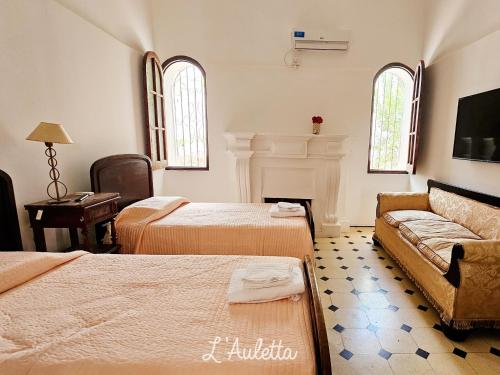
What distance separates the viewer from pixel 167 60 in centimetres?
406

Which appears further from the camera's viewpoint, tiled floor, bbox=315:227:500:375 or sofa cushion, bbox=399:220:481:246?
sofa cushion, bbox=399:220:481:246

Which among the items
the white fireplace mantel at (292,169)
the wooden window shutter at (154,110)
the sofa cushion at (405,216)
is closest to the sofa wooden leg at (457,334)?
the sofa cushion at (405,216)

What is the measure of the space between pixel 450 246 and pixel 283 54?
318cm

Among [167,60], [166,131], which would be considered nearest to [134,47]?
[167,60]

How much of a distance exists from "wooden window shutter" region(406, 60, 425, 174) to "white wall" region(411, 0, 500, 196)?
0.50ft

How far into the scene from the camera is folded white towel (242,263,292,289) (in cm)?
131

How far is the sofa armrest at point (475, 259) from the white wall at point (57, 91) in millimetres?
3124

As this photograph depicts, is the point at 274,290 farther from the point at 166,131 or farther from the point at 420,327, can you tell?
the point at 166,131

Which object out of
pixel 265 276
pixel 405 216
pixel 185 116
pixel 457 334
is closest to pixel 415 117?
pixel 405 216

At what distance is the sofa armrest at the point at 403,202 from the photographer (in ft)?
11.0

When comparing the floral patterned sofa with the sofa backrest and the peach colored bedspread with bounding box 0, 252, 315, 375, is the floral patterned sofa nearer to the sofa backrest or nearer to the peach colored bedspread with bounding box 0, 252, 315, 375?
the sofa backrest

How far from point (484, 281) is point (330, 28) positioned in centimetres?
353

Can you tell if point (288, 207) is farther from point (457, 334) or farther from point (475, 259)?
point (457, 334)

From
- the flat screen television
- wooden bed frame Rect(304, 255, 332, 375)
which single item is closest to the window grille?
the flat screen television
